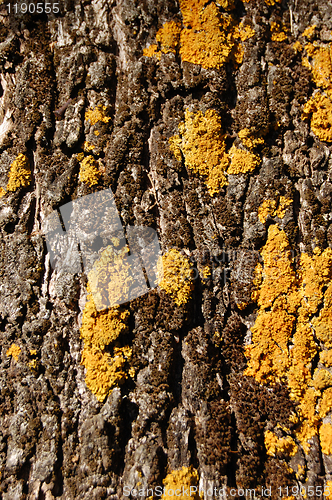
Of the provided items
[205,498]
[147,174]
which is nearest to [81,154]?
[147,174]

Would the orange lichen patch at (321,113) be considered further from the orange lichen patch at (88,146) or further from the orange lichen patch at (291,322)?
the orange lichen patch at (88,146)

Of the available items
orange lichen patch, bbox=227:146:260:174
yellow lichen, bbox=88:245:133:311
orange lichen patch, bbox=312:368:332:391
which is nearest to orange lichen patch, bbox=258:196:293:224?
orange lichen patch, bbox=227:146:260:174

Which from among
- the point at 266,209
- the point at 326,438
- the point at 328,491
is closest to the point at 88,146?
the point at 266,209

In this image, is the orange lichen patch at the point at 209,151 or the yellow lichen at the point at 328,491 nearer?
the yellow lichen at the point at 328,491

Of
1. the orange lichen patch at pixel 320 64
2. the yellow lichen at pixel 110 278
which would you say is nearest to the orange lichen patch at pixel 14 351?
the yellow lichen at pixel 110 278

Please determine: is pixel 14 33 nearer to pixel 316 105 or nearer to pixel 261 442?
pixel 316 105

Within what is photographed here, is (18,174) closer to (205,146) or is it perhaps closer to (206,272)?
(205,146)
